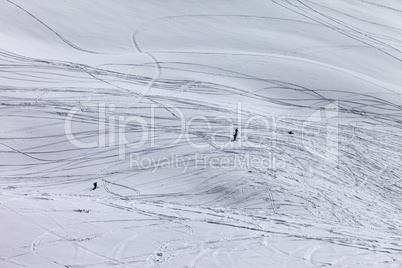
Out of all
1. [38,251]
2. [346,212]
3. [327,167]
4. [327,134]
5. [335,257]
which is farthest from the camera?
[327,134]

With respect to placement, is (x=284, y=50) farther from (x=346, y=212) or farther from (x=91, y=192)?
(x=91, y=192)

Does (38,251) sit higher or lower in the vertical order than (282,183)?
lower

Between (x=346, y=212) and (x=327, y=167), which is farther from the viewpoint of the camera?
(x=327, y=167)

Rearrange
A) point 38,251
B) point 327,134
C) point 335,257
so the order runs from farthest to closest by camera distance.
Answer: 1. point 327,134
2. point 335,257
3. point 38,251

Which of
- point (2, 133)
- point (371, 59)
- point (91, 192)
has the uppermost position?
point (371, 59)

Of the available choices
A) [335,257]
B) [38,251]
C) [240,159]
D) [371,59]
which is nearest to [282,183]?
[240,159]

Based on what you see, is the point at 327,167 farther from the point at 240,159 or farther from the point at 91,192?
the point at 91,192
